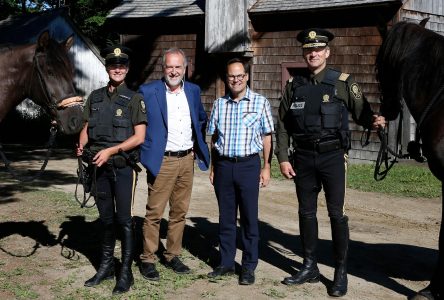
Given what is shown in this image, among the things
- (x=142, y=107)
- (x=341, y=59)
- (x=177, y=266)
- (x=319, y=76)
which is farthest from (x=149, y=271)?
(x=341, y=59)

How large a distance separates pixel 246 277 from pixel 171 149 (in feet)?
4.44

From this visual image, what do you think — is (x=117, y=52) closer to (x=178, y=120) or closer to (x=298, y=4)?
(x=178, y=120)

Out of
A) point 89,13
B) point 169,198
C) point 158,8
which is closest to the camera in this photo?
point 169,198

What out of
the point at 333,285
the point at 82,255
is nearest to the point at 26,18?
the point at 82,255

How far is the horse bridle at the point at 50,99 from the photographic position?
4637 mm

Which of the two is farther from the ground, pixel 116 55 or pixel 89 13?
pixel 89 13

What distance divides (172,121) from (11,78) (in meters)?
1.44

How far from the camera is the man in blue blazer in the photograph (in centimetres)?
507

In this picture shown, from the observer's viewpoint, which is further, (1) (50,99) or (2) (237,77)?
(2) (237,77)

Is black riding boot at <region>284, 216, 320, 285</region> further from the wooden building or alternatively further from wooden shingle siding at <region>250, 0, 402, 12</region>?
wooden shingle siding at <region>250, 0, 402, 12</region>

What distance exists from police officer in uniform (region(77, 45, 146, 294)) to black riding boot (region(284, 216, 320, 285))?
150 centimetres

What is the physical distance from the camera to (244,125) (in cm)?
507

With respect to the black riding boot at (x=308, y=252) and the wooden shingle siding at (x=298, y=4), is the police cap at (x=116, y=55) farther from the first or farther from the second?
the wooden shingle siding at (x=298, y=4)

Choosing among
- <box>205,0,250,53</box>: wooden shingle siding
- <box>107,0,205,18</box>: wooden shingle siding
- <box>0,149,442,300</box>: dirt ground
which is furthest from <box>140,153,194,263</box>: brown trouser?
<box>107,0,205,18</box>: wooden shingle siding
